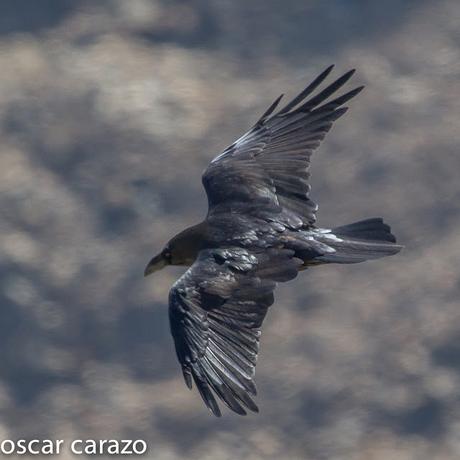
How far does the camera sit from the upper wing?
1073 centimetres

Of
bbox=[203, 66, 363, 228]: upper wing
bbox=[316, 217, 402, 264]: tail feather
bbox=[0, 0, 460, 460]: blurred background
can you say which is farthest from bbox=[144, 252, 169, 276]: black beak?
bbox=[0, 0, 460, 460]: blurred background

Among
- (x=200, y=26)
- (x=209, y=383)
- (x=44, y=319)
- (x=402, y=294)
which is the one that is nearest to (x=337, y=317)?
(x=402, y=294)

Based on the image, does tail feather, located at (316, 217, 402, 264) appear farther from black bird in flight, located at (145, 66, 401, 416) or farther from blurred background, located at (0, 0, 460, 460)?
blurred background, located at (0, 0, 460, 460)

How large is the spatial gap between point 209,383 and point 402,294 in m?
6.38

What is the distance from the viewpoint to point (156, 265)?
10938 millimetres

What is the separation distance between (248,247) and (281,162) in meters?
1.05

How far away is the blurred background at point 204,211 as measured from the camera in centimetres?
1478

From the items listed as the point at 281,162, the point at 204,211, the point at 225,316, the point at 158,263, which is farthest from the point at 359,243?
the point at 204,211

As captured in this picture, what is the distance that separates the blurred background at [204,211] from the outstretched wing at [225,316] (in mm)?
4755

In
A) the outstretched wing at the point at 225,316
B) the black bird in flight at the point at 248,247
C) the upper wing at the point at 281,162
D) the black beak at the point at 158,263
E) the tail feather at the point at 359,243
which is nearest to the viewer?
the outstretched wing at the point at 225,316

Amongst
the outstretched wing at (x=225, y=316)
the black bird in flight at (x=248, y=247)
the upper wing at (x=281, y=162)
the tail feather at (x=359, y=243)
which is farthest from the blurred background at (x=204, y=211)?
the outstretched wing at (x=225, y=316)

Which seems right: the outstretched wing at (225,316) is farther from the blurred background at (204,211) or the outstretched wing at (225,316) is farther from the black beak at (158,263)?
the blurred background at (204,211)

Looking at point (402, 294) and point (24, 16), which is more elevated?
point (24, 16)

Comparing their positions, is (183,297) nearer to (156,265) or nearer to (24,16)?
(156,265)
